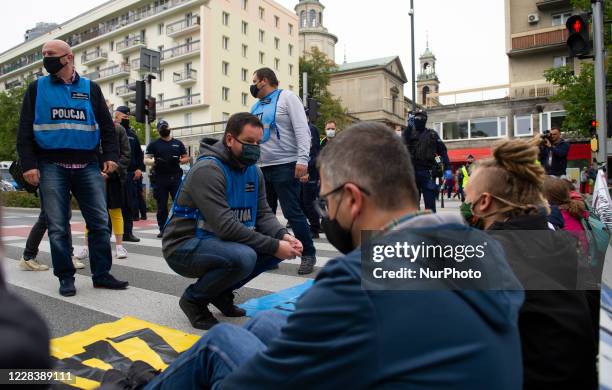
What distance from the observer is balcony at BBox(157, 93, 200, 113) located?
155 ft

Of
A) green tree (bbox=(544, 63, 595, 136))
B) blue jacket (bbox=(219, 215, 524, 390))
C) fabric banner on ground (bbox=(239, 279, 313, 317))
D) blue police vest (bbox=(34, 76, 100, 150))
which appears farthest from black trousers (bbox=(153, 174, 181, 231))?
green tree (bbox=(544, 63, 595, 136))

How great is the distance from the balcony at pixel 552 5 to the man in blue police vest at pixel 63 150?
1659 inches

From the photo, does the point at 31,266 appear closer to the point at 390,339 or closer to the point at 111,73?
the point at 390,339

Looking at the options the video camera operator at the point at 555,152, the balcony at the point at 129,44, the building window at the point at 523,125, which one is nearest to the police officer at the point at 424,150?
the video camera operator at the point at 555,152

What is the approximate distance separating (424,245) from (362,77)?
71144 mm

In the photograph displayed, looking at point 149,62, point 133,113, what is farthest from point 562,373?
point 149,62

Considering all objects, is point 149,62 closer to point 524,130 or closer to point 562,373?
point 562,373

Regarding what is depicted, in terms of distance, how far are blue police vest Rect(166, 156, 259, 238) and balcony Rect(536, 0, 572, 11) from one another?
4208 centimetres

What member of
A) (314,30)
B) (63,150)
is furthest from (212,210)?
(314,30)

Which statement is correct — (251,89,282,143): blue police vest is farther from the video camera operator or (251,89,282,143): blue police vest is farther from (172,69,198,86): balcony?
(172,69,198,86): balcony

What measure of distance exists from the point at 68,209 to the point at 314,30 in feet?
258

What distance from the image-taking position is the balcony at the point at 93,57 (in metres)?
57.5

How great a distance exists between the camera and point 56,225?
4.16 meters

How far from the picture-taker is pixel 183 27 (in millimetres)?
48844
